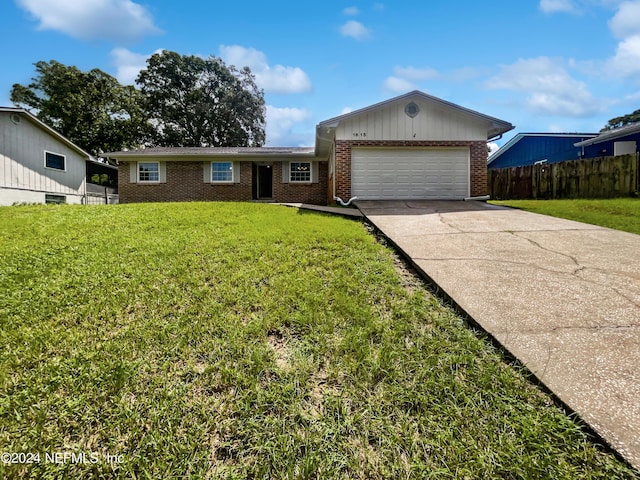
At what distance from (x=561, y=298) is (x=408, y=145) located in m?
8.45

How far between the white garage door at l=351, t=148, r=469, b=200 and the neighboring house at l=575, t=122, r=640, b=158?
29.3ft

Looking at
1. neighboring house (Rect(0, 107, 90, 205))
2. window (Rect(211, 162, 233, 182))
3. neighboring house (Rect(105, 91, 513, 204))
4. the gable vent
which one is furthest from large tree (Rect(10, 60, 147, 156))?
the gable vent

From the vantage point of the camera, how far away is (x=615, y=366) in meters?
1.91

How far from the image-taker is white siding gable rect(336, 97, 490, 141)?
1029 cm

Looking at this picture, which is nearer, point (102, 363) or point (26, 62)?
point (102, 363)

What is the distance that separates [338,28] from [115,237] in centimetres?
1138

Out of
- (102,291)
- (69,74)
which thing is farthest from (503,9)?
(69,74)

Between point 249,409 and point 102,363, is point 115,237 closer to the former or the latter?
point 102,363

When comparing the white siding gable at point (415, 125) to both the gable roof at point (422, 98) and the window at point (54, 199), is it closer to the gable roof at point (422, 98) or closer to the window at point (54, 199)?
the gable roof at point (422, 98)

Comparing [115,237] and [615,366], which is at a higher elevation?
[115,237]

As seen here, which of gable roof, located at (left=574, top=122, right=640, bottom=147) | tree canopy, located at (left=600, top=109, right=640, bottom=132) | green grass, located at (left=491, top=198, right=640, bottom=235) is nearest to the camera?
green grass, located at (left=491, top=198, right=640, bottom=235)

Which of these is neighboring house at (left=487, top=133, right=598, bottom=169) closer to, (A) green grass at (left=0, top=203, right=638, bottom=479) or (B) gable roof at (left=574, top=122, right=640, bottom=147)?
(B) gable roof at (left=574, top=122, right=640, bottom=147)

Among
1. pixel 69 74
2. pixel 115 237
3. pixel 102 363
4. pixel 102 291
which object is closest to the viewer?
pixel 102 363

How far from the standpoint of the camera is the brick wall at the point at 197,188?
49.8ft
